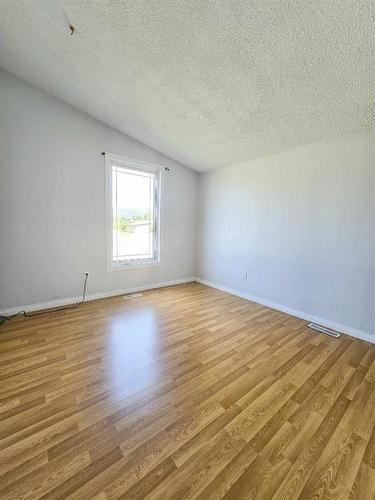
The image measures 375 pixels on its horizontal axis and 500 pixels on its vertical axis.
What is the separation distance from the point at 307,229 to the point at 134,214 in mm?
2619

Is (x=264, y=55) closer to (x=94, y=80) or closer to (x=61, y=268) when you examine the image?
(x=94, y=80)

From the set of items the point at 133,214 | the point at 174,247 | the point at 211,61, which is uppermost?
the point at 211,61

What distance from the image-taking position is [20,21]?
1.87 meters

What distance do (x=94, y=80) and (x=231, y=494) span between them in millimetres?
3480

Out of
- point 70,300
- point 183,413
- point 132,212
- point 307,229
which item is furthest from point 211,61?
point 70,300

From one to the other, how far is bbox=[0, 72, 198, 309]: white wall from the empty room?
0.02m

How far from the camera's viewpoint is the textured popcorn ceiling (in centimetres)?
148

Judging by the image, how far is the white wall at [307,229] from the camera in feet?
7.82

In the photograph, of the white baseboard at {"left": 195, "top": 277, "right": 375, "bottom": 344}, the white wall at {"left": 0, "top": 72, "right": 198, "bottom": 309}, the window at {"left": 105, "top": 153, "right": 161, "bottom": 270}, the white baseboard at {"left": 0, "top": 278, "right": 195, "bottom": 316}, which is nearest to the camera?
the white baseboard at {"left": 195, "top": 277, "right": 375, "bottom": 344}

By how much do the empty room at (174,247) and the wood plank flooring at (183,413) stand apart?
0.04 ft

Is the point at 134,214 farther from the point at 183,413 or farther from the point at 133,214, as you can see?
the point at 183,413

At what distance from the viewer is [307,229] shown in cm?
279

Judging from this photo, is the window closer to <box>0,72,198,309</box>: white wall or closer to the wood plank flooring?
<box>0,72,198,309</box>: white wall

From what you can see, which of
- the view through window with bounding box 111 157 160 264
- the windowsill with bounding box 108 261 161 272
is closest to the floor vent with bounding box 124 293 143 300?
the windowsill with bounding box 108 261 161 272
